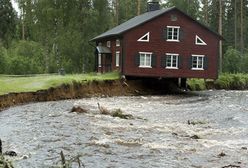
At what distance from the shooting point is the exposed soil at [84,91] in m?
32.7

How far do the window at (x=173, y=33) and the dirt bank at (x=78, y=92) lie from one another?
501 cm

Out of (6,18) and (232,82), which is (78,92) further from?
A: (6,18)

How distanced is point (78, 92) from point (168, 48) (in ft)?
35.7

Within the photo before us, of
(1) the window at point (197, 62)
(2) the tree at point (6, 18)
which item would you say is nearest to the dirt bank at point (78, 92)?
(1) the window at point (197, 62)

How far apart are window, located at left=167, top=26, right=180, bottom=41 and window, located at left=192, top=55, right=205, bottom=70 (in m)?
2.52

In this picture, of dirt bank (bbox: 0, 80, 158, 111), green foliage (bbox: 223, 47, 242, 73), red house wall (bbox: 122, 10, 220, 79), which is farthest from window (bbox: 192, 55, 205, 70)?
green foliage (bbox: 223, 47, 242, 73)

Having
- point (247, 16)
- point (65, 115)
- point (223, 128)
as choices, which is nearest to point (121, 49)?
point (65, 115)

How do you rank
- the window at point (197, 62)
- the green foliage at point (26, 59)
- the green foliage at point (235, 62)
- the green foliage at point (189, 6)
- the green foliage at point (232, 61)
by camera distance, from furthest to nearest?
the green foliage at point (189, 6), the green foliage at point (235, 62), the green foliage at point (232, 61), the green foliage at point (26, 59), the window at point (197, 62)

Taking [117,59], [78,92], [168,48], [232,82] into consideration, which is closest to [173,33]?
[168,48]

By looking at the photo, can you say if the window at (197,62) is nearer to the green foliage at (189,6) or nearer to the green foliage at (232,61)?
the green foliage at (232,61)

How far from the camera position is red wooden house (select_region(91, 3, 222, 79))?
45.2m

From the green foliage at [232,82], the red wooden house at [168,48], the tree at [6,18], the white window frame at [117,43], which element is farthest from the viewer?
the tree at [6,18]

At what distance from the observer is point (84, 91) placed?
130ft

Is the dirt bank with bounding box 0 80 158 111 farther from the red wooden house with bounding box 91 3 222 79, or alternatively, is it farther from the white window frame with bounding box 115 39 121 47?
the white window frame with bounding box 115 39 121 47
